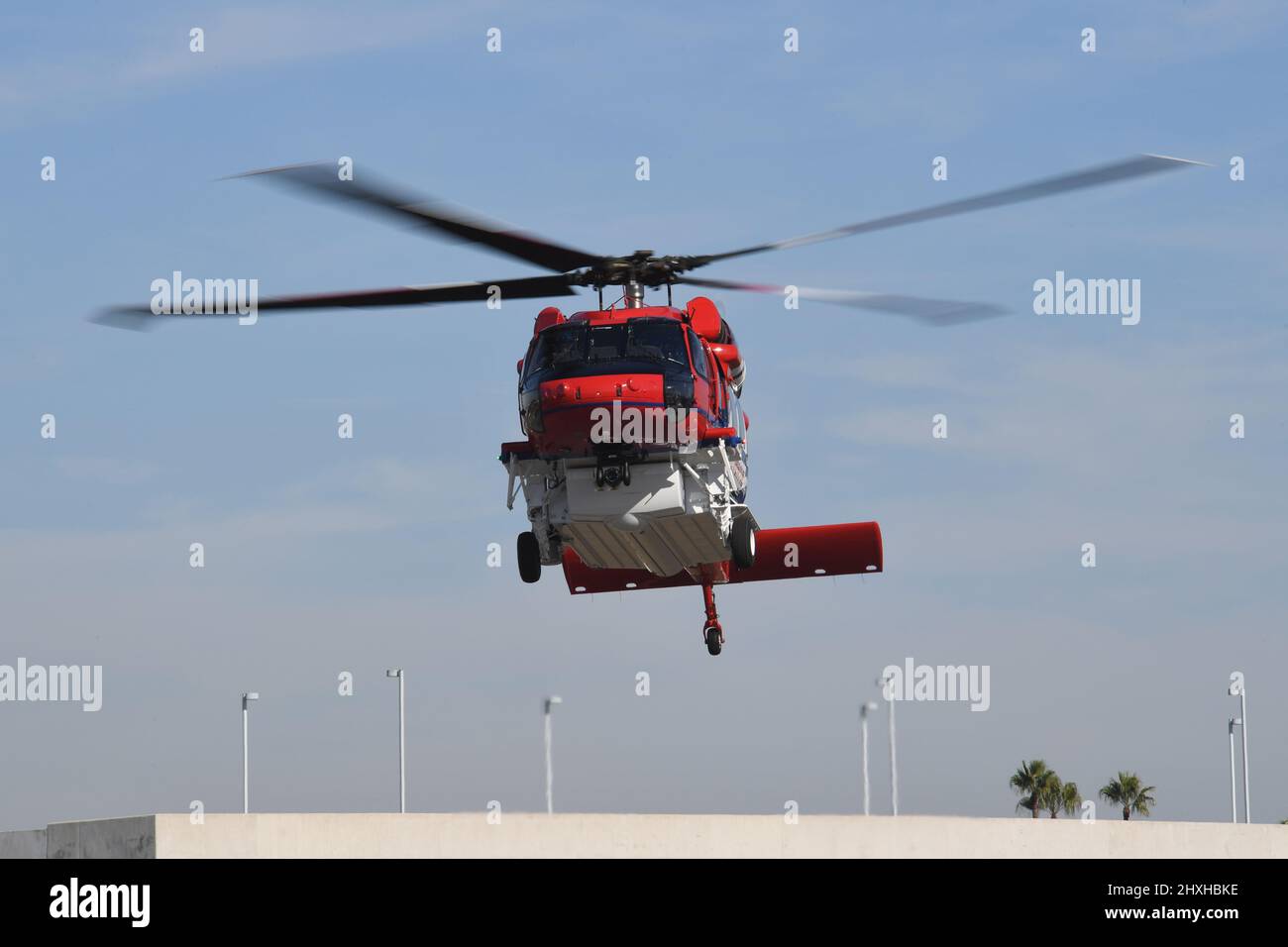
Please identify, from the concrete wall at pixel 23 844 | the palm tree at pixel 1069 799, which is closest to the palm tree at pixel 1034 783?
the palm tree at pixel 1069 799

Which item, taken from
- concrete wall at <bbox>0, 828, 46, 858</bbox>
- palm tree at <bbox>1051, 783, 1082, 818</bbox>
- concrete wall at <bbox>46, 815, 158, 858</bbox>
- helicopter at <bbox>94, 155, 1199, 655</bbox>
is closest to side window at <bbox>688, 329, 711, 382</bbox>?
helicopter at <bbox>94, 155, 1199, 655</bbox>

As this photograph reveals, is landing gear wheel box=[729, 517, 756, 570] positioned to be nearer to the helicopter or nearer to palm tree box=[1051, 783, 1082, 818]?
the helicopter

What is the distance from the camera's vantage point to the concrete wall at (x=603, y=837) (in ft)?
104

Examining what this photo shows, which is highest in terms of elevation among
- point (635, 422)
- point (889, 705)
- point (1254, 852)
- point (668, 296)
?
point (668, 296)

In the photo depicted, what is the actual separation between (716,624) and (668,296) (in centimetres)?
571

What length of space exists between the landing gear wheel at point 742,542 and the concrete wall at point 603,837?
8.20 metres

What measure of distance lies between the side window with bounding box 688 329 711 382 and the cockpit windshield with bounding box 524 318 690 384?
21cm

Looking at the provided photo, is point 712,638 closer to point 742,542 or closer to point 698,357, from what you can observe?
point 742,542
